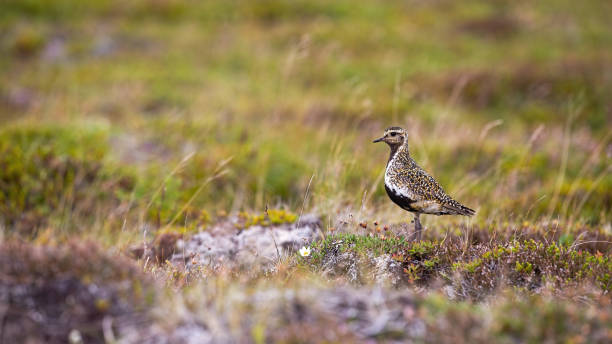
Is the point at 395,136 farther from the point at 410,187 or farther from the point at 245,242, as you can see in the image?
the point at 245,242

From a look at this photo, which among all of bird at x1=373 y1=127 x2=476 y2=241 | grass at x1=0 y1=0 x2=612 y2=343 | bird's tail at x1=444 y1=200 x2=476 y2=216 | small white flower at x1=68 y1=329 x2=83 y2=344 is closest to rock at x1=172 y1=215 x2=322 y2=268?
grass at x1=0 y1=0 x2=612 y2=343

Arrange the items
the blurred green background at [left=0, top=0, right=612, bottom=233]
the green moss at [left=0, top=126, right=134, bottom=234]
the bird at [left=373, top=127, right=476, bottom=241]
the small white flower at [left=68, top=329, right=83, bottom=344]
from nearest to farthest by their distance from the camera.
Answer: the small white flower at [left=68, top=329, right=83, bottom=344], the bird at [left=373, top=127, right=476, bottom=241], the green moss at [left=0, top=126, right=134, bottom=234], the blurred green background at [left=0, top=0, right=612, bottom=233]

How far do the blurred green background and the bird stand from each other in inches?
38.4

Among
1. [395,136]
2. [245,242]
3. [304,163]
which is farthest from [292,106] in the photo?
[395,136]

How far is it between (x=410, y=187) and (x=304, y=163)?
5.73 m

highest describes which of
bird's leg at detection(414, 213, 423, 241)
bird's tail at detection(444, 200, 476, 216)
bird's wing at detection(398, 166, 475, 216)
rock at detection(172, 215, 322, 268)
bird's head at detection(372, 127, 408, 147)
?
bird's head at detection(372, 127, 408, 147)

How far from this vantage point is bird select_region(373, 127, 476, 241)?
420 cm

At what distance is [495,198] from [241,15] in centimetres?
1840

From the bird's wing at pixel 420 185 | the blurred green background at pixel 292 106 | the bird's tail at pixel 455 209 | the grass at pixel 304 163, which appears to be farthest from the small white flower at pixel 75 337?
the bird's tail at pixel 455 209

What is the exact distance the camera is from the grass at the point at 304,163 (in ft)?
9.95

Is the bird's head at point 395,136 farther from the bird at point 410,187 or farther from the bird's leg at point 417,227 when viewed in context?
the bird's leg at point 417,227

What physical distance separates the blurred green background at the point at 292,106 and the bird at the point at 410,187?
3.20 ft

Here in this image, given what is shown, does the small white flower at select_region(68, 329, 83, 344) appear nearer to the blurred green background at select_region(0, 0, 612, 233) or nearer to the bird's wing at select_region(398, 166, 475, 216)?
the blurred green background at select_region(0, 0, 612, 233)

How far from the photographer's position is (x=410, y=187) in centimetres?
421
